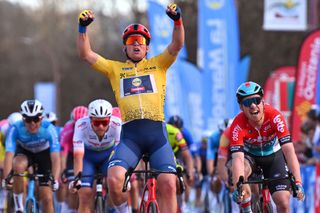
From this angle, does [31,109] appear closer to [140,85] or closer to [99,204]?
[99,204]

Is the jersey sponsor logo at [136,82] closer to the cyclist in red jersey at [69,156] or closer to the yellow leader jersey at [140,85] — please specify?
Answer: the yellow leader jersey at [140,85]

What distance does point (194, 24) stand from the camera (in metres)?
52.5

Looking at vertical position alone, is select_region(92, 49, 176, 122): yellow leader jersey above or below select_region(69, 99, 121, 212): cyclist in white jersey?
above

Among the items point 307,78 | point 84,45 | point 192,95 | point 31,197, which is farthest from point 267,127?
point 192,95

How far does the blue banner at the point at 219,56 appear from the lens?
24.2m

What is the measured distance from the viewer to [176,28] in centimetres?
995

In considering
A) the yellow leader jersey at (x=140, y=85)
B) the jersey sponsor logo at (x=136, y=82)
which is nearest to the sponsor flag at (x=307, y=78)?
the yellow leader jersey at (x=140, y=85)

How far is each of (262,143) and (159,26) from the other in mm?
15497

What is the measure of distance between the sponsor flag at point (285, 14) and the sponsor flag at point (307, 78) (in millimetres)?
3297

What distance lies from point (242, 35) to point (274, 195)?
1668 inches

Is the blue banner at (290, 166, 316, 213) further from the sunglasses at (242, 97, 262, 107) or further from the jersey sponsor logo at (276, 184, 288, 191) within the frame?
the sunglasses at (242, 97, 262, 107)

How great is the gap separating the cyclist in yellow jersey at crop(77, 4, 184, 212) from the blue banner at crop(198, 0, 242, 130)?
14154 mm

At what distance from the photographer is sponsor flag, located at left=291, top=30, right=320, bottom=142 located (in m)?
22.2

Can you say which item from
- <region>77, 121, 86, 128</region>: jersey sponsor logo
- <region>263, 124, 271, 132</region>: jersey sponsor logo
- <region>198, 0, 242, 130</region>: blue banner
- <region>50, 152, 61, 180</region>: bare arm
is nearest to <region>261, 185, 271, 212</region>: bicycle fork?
<region>263, 124, 271, 132</region>: jersey sponsor logo
